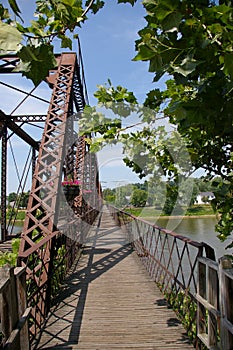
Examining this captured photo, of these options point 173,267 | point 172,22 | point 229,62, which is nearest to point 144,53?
point 172,22

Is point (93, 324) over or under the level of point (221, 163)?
under

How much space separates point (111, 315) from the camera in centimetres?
386

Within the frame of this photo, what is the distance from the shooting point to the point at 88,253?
25.8 feet

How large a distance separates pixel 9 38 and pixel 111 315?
366cm

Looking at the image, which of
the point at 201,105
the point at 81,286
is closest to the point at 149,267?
the point at 81,286

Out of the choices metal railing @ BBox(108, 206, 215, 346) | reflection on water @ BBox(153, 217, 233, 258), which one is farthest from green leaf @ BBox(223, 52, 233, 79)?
reflection on water @ BBox(153, 217, 233, 258)

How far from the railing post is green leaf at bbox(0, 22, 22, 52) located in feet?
6.05

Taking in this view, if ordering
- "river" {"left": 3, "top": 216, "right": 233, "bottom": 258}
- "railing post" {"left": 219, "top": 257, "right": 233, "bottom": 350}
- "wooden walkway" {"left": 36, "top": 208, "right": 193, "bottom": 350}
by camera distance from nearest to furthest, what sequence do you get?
1. "railing post" {"left": 219, "top": 257, "right": 233, "bottom": 350}
2. "wooden walkway" {"left": 36, "top": 208, "right": 193, "bottom": 350}
3. "river" {"left": 3, "top": 216, "right": 233, "bottom": 258}

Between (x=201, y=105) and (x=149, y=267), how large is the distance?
5.29m

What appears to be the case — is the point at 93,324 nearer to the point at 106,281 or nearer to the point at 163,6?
the point at 106,281

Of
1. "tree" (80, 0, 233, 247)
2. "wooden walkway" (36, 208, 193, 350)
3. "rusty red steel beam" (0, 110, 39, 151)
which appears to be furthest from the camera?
"rusty red steel beam" (0, 110, 39, 151)

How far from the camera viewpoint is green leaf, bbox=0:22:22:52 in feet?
3.17

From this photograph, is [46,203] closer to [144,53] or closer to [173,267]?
[173,267]

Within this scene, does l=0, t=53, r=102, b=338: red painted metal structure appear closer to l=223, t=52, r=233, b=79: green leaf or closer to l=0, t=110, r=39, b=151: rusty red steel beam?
l=0, t=110, r=39, b=151: rusty red steel beam
